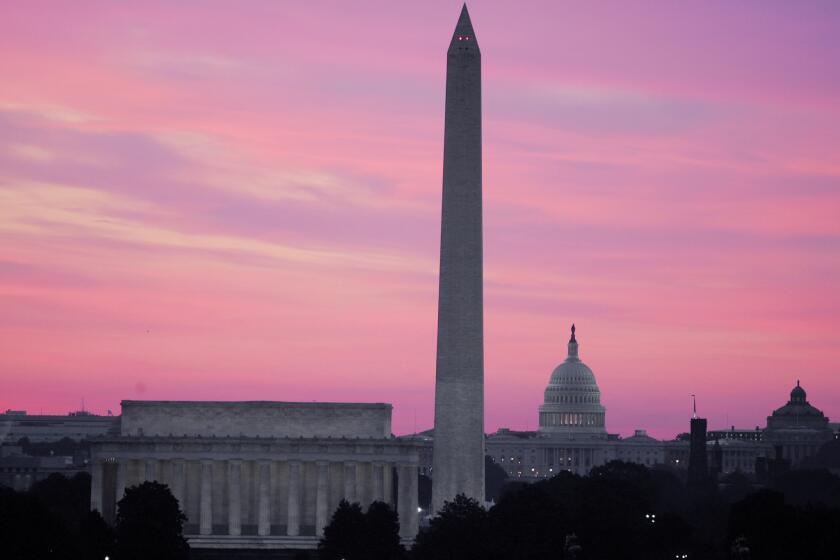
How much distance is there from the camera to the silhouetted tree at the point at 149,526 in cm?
16975

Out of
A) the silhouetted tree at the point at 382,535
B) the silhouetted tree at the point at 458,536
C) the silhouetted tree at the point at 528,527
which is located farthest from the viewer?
the silhouetted tree at the point at 382,535

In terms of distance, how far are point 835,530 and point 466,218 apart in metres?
43.8

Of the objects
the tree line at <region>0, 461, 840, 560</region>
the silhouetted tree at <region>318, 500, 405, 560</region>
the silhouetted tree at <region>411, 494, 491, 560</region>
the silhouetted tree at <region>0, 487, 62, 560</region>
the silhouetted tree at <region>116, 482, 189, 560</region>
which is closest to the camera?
the silhouetted tree at <region>0, 487, 62, 560</region>

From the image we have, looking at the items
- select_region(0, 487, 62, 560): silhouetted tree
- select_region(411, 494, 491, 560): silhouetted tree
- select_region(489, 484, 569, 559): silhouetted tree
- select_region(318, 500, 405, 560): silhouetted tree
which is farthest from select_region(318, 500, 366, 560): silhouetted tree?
select_region(0, 487, 62, 560): silhouetted tree

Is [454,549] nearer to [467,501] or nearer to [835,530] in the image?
[467,501]

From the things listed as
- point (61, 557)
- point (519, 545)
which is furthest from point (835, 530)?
point (61, 557)

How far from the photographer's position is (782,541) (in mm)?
170375

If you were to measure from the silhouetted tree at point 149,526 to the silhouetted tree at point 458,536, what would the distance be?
1618 centimetres

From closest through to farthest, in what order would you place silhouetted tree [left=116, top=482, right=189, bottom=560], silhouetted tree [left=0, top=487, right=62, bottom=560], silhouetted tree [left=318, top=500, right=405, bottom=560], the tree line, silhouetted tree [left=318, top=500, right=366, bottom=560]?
silhouetted tree [left=0, top=487, right=62, bottom=560] < the tree line < silhouetted tree [left=116, top=482, right=189, bottom=560] < silhouetted tree [left=318, top=500, right=405, bottom=560] < silhouetted tree [left=318, top=500, right=366, bottom=560]

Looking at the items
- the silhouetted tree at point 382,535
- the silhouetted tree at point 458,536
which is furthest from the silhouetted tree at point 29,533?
the silhouetted tree at point 458,536

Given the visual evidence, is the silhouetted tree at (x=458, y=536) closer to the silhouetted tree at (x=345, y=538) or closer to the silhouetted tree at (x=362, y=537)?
the silhouetted tree at (x=362, y=537)

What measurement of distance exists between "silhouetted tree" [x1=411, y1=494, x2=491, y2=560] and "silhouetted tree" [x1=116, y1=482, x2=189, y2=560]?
1618 cm

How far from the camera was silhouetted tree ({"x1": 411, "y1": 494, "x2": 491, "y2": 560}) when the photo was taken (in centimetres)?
17650

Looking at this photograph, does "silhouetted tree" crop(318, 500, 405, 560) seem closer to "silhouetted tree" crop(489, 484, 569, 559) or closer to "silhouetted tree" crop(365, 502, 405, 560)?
"silhouetted tree" crop(365, 502, 405, 560)
